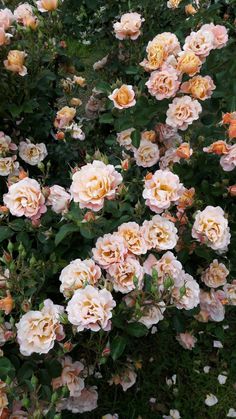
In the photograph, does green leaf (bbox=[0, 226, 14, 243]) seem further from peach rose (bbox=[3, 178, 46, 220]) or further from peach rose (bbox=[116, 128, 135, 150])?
peach rose (bbox=[116, 128, 135, 150])

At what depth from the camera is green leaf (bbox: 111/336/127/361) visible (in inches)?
64.4

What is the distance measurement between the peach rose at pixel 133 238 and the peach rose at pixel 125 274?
4 cm

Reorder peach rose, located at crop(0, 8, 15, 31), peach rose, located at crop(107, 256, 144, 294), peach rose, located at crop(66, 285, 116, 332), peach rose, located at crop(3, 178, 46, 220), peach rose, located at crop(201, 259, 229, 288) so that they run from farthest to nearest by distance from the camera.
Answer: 1. peach rose, located at crop(0, 8, 15, 31)
2. peach rose, located at crop(201, 259, 229, 288)
3. peach rose, located at crop(3, 178, 46, 220)
4. peach rose, located at crop(107, 256, 144, 294)
5. peach rose, located at crop(66, 285, 116, 332)

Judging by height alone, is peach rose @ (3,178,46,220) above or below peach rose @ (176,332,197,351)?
above

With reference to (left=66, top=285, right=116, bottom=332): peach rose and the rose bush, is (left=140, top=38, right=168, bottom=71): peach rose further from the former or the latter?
(left=66, top=285, right=116, bottom=332): peach rose

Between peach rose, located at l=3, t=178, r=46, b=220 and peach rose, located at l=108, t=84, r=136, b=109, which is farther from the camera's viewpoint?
peach rose, located at l=108, t=84, r=136, b=109

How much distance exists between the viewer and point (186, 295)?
1708 mm

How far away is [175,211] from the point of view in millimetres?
2086

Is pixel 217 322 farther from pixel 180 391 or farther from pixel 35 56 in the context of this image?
pixel 35 56

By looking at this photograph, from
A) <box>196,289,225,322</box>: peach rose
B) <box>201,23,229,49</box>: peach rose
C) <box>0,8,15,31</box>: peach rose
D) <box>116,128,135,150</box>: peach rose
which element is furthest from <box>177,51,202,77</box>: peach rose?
<box>196,289,225,322</box>: peach rose

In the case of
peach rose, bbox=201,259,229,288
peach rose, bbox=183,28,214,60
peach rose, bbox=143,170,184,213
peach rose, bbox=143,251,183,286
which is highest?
peach rose, bbox=183,28,214,60

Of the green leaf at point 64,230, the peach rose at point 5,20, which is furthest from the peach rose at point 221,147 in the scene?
the peach rose at point 5,20

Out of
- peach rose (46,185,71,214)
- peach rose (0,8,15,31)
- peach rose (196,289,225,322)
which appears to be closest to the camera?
peach rose (46,185,71,214)

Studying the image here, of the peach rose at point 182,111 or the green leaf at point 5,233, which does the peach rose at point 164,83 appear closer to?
the peach rose at point 182,111
